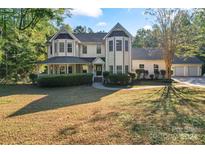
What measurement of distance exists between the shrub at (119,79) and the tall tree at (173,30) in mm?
6332

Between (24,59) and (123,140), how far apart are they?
88.1ft

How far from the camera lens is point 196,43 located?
95.5 ft

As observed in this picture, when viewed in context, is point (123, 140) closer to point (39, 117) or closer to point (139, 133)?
point (139, 133)

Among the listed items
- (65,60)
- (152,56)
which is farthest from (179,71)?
(65,60)

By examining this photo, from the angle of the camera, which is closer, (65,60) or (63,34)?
(65,60)

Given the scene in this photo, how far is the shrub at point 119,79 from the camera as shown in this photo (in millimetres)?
24953

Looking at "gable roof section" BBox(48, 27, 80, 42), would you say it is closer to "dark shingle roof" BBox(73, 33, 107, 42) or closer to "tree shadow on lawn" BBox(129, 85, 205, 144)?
"dark shingle roof" BBox(73, 33, 107, 42)

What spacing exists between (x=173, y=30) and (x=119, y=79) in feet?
29.5

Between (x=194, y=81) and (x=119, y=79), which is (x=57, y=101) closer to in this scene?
(x=119, y=79)

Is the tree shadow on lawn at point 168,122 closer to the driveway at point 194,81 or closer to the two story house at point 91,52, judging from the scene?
the driveway at point 194,81

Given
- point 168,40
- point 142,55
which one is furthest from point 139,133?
point 142,55

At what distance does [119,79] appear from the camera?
25000 mm

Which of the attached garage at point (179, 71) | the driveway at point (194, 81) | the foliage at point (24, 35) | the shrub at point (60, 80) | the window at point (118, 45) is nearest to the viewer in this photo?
the foliage at point (24, 35)

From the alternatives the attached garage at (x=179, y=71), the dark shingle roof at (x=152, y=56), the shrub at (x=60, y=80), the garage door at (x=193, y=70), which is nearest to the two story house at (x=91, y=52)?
the shrub at (x=60, y=80)
